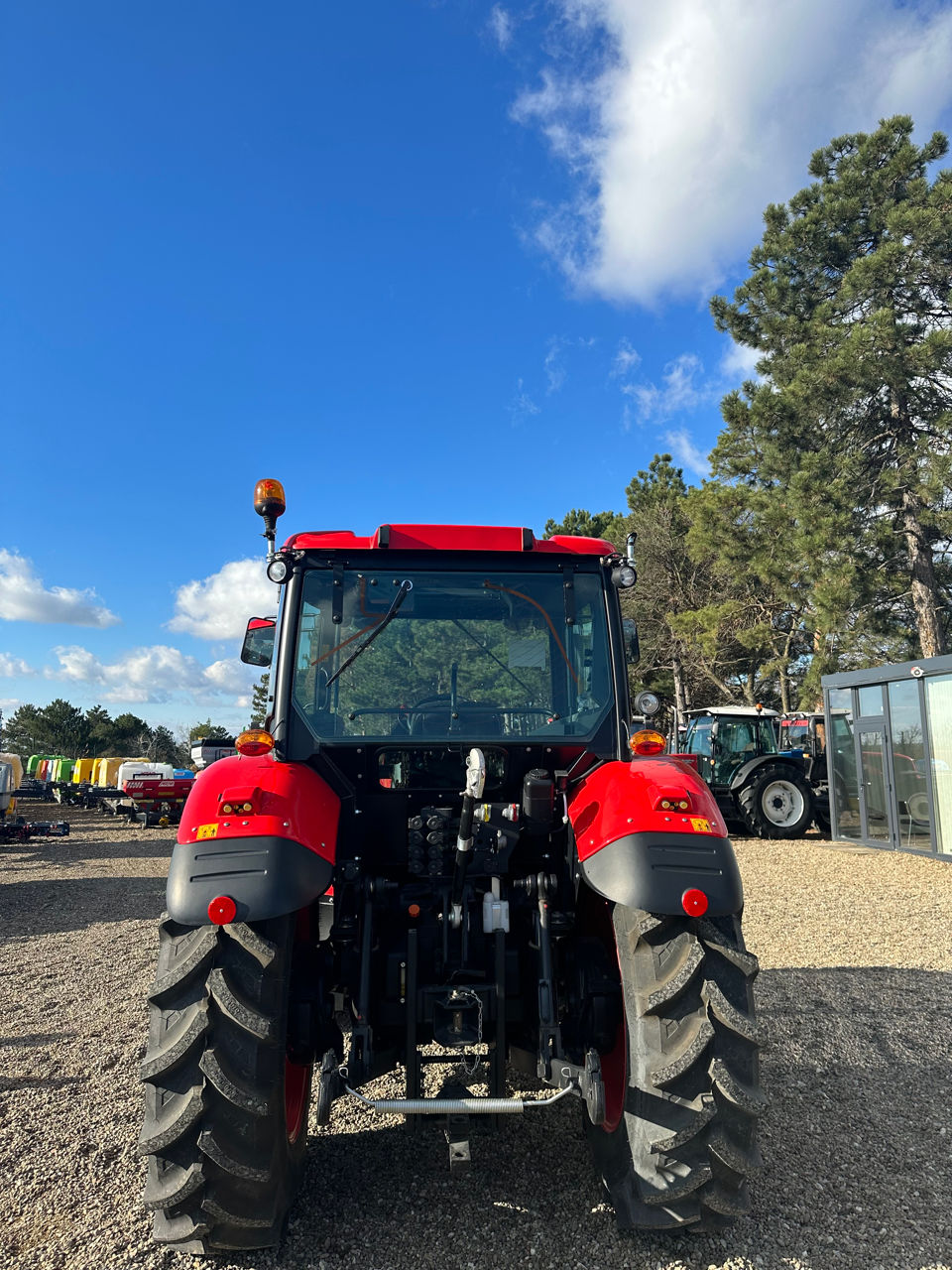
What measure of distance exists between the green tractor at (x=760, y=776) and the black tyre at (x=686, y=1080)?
12.7m

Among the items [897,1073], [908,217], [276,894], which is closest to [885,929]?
[897,1073]

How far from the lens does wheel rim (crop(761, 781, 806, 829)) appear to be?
15461 millimetres

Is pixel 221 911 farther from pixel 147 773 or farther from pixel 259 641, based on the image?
pixel 147 773

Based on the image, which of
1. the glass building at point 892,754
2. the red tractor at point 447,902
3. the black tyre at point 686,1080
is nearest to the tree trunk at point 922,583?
the glass building at point 892,754

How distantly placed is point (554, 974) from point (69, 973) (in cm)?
532

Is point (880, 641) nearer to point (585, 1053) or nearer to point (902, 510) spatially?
point (902, 510)

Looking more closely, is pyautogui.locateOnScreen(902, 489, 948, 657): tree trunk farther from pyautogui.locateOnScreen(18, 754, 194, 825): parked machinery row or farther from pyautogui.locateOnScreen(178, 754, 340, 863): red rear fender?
pyautogui.locateOnScreen(178, 754, 340, 863): red rear fender

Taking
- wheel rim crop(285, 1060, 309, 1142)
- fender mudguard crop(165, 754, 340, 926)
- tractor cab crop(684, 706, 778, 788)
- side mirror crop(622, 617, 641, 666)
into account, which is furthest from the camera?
tractor cab crop(684, 706, 778, 788)

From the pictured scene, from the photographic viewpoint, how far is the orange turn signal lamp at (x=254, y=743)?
9.09 ft

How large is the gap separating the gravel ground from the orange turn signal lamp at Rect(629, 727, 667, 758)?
5.08 feet

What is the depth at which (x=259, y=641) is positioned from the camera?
3.68 meters

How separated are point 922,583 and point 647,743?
59.6 feet

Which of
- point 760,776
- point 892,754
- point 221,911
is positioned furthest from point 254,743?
point 760,776

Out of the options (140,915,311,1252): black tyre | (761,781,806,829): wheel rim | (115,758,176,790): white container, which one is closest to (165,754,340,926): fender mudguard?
(140,915,311,1252): black tyre
